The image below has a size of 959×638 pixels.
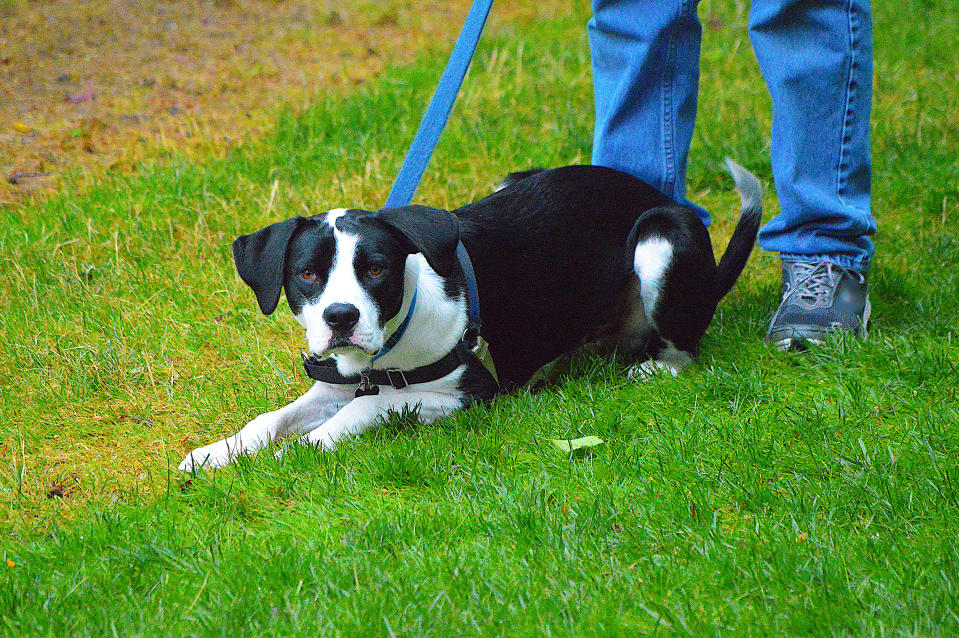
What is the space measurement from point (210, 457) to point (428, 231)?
90 cm

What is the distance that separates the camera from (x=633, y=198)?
3451mm

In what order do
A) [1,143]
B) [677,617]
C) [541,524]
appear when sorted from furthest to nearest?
[1,143]
[541,524]
[677,617]

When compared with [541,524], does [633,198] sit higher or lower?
higher

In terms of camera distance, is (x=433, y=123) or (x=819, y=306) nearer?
(x=433, y=123)

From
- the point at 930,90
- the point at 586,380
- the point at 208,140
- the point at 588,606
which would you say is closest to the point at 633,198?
the point at 586,380

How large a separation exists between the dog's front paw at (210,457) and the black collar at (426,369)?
0.36m

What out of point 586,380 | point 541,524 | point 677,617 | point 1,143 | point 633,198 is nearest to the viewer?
point 677,617

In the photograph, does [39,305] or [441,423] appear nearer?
[441,423]

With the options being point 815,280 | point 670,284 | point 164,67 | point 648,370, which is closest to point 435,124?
point 670,284

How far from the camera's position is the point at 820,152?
3348mm

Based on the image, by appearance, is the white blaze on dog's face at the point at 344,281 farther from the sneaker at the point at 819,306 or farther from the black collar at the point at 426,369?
the sneaker at the point at 819,306

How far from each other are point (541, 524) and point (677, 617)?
0.46 m

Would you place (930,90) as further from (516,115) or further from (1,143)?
(1,143)

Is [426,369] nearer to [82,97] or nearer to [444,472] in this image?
[444,472]
